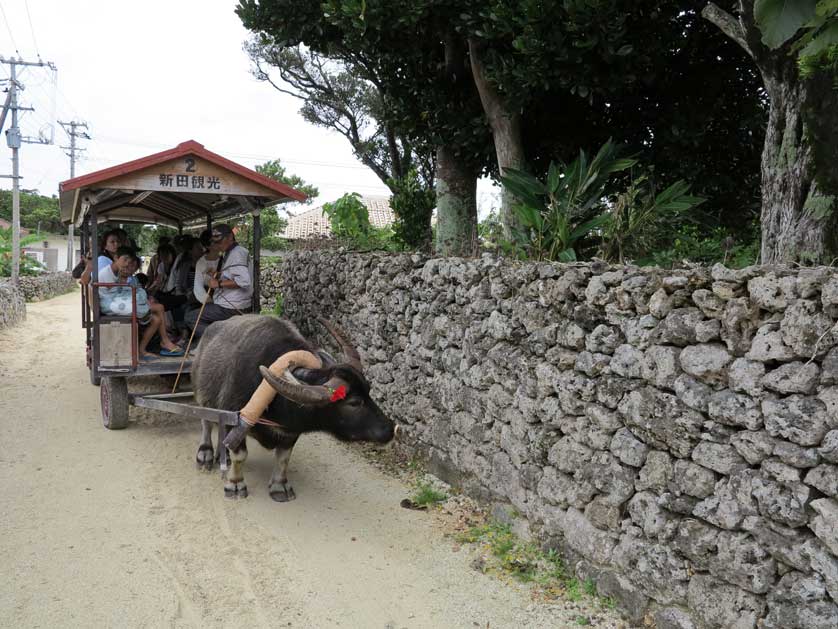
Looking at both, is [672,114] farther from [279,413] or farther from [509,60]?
[279,413]

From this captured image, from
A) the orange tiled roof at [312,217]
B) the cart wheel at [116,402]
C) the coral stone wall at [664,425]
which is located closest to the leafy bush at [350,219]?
the cart wheel at [116,402]

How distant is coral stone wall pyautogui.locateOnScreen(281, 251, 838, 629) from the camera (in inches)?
88.3

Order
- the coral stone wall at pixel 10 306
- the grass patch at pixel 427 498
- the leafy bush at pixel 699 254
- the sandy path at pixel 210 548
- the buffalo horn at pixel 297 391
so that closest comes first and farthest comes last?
the sandy path at pixel 210 548 → the leafy bush at pixel 699 254 → the buffalo horn at pixel 297 391 → the grass patch at pixel 427 498 → the coral stone wall at pixel 10 306

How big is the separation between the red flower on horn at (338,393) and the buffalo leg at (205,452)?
180 centimetres

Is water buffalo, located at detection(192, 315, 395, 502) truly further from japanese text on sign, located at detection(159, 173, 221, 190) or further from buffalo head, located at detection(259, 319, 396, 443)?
japanese text on sign, located at detection(159, 173, 221, 190)

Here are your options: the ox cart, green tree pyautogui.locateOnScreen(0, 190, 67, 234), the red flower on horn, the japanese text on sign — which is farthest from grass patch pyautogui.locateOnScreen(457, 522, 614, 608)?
green tree pyautogui.locateOnScreen(0, 190, 67, 234)

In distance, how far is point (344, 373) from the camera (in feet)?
13.5

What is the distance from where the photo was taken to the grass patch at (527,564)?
3252 millimetres

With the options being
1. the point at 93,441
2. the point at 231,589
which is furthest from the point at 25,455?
the point at 231,589

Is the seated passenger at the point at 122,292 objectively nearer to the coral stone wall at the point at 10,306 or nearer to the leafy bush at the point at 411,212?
the leafy bush at the point at 411,212

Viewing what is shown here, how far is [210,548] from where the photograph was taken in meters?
3.78

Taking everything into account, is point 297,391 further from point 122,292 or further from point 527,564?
point 122,292

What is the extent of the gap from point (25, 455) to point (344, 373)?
3.12 meters

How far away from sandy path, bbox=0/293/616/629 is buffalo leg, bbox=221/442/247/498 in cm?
7
